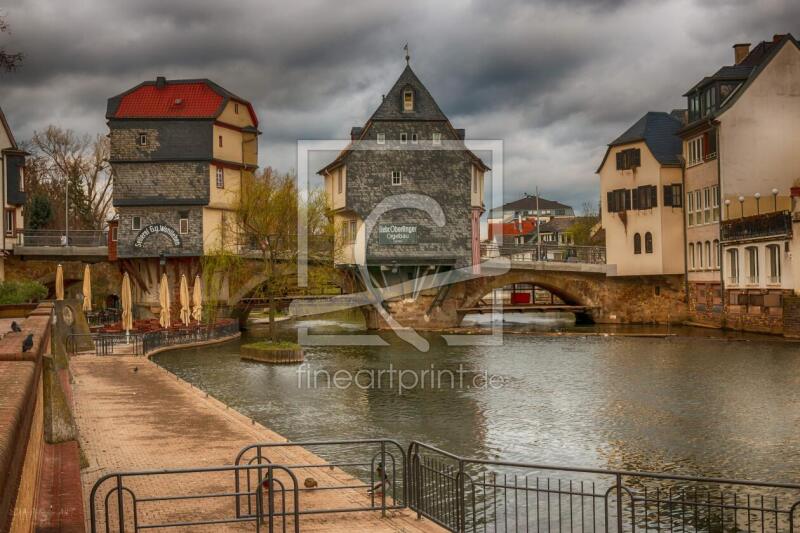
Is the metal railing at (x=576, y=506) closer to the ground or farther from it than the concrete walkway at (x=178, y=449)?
closer to the ground

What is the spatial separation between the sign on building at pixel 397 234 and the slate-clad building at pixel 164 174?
9546 millimetres

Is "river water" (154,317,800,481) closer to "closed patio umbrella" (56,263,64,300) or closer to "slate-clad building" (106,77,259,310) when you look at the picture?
"closed patio umbrella" (56,263,64,300)

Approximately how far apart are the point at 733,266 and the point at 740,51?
17191 millimetres

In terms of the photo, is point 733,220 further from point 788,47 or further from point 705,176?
point 788,47

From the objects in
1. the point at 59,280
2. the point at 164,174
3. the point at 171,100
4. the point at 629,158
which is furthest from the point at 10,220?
the point at 629,158

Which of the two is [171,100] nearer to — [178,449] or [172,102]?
[172,102]

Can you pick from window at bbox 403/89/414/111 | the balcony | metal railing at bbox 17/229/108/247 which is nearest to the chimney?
the balcony

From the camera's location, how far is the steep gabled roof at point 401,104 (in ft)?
182

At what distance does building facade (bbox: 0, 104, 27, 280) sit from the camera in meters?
57.7

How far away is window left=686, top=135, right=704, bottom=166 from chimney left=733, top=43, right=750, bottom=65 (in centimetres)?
813

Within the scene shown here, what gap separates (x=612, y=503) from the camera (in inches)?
624

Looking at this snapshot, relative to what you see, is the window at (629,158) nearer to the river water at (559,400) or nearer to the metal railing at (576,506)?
the river water at (559,400)

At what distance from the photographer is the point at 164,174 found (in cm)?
5575

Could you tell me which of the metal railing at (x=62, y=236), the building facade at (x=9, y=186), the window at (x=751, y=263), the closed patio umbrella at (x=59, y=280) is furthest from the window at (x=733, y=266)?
the building facade at (x=9, y=186)
